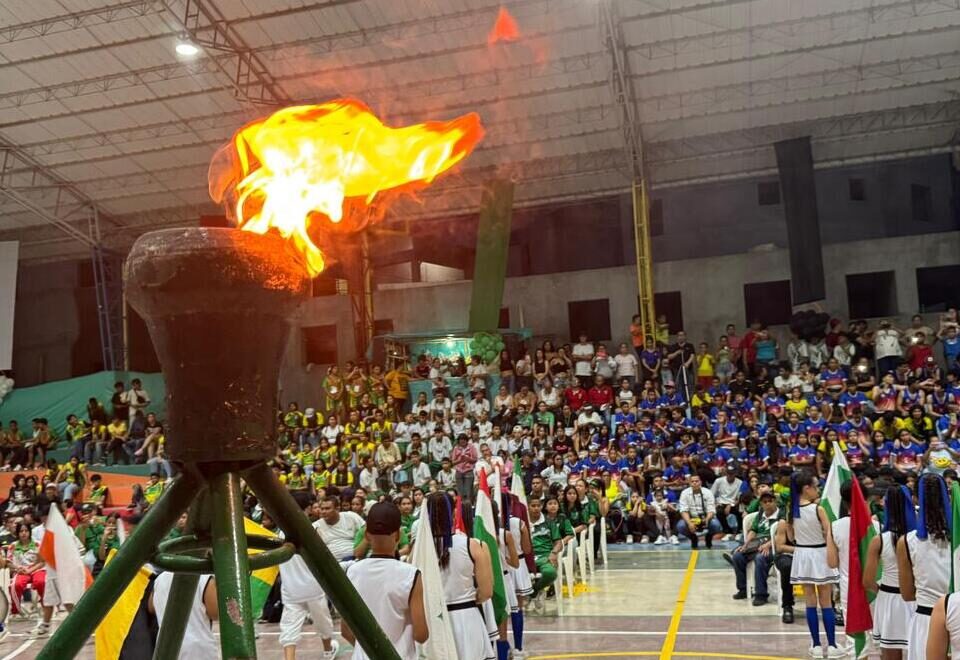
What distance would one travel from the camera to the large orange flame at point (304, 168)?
2.69m

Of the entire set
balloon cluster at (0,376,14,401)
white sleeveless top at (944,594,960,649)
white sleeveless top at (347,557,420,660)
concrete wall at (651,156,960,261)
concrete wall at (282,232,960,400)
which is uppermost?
concrete wall at (651,156,960,261)

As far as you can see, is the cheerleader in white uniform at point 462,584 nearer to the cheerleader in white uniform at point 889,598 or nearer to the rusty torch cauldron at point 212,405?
the cheerleader in white uniform at point 889,598

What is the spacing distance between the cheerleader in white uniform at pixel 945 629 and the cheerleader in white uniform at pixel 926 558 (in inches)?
47.3

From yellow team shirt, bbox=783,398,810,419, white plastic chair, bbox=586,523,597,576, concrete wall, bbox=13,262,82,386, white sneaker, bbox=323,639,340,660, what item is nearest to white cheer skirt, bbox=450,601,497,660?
white sneaker, bbox=323,639,340,660

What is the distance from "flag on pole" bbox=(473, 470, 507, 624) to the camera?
682 cm

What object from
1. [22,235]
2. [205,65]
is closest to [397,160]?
[205,65]

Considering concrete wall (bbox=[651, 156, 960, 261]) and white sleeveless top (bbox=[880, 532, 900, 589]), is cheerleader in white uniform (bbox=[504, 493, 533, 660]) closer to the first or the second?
white sleeveless top (bbox=[880, 532, 900, 589])

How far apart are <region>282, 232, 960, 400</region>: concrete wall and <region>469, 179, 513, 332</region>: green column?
2.62 m

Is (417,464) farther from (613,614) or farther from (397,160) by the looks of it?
(397,160)

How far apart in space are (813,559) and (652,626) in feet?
5.84

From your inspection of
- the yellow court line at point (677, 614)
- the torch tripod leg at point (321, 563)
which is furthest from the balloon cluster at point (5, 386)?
the torch tripod leg at point (321, 563)

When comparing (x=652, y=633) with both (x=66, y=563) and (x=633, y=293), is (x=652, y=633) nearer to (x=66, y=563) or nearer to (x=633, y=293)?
(x=66, y=563)

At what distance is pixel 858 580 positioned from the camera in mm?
6297

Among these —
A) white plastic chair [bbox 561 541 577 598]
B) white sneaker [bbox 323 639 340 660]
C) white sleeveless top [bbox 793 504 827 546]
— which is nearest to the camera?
white sleeveless top [bbox 793 504 827 546]
